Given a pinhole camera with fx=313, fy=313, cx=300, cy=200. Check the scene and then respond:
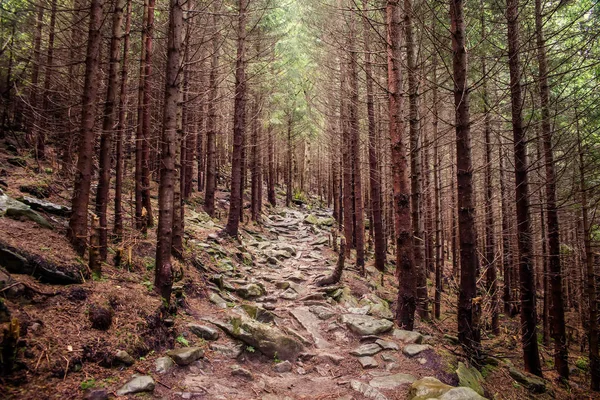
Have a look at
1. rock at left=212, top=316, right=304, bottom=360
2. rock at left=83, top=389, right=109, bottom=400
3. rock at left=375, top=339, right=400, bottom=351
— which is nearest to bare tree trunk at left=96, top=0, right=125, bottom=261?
rock at left=212, top=316, right=304, bottom=360

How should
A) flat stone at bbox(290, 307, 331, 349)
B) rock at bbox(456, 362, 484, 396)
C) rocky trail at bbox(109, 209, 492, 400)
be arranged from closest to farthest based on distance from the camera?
1. rocky trail at bbox(109, 209, 492, 400)
2. rock at bbox(456, 362, 484, 396)
3. flat stone at bbox(290, 307, 331, 349)

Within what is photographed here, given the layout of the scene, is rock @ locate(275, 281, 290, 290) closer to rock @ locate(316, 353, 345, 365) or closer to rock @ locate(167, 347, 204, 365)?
rock @ locate(316, 353, 345, 365)

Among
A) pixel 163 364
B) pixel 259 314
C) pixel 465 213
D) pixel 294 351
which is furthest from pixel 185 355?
pixel 465 213

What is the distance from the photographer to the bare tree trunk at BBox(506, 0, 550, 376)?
23.6ft

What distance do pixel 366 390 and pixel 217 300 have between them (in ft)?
12.7

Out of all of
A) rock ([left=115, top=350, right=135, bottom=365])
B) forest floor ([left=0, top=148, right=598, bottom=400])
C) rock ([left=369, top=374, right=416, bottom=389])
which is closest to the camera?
forest floor ([left=0, top=148, right=598, bottom=400])

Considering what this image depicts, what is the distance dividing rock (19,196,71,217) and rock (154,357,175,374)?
444 cm

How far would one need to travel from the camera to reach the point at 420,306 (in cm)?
866

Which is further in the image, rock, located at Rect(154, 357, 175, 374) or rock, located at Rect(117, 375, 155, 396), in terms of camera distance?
rock, located at Rect(154, 357, 175, 374)

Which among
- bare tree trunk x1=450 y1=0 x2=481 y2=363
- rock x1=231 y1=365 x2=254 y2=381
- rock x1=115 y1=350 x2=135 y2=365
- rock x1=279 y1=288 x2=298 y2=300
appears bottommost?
rock x1=231 y1=365 x2=254 y2=381

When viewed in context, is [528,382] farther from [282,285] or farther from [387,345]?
[282,285]

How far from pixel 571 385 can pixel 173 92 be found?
41.4ft

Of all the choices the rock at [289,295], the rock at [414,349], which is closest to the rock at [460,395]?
the rock at [414,349]

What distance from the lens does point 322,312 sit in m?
7.56
